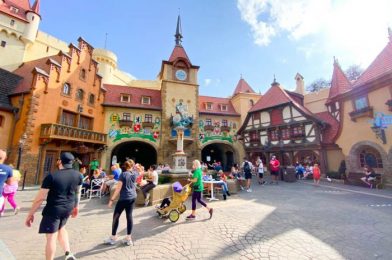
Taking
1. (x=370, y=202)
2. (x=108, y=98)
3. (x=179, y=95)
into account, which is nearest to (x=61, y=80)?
(x=108, y=98)

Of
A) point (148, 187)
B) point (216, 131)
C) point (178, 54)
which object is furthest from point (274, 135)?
point (148, 187)

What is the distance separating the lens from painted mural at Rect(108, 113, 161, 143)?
18828 millimetres

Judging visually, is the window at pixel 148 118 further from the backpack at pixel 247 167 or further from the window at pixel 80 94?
the backpack at pixel 247 167

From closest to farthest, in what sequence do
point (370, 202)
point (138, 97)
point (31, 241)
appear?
point (31, 241) → point (370, 202) → point (138, 97)

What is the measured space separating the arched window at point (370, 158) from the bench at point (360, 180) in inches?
46.5

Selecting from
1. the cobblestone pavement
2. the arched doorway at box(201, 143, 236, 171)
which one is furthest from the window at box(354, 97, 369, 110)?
the arched doorway at box(201, 143, 236, 171)

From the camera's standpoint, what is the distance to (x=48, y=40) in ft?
82.8

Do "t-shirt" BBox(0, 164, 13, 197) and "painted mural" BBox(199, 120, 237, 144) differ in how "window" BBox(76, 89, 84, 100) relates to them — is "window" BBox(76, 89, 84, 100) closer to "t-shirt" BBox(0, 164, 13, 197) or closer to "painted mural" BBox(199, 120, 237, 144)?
"painted mural" BBox(199, 120, 237, 144)

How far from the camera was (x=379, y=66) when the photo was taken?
12570 millimetres

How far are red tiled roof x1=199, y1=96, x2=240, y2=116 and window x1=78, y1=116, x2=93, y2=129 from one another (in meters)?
12.2

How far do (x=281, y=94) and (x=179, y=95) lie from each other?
11590 millimetres

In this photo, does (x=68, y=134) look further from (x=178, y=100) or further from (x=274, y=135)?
(x=274, y=135)

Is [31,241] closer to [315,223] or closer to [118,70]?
[315,223]

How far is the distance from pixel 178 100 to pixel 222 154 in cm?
1023
